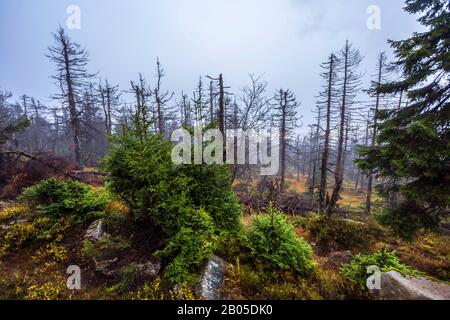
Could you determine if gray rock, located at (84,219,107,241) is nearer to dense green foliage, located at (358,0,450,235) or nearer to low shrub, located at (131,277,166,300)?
low shrub, located at (131,277,166,300)

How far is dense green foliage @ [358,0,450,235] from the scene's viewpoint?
5.56m

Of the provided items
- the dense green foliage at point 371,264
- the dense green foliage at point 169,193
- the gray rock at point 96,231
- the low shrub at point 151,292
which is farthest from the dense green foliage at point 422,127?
the gray rock at point 96,231

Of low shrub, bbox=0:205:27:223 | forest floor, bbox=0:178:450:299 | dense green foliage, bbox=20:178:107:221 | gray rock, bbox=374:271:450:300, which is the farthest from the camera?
low shrub, bbox=0:205:27:223

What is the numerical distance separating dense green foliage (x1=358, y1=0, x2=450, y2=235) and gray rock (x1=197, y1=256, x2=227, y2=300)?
5669 mm

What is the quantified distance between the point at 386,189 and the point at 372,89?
3.66m

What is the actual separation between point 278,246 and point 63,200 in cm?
721

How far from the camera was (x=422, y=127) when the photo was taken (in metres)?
5.43

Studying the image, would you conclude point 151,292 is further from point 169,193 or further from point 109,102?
point 109,102

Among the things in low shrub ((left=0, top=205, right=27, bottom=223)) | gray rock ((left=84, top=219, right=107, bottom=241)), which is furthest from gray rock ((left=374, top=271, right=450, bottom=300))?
low shrub ((left=0, top=205, right=27, bottom=223))

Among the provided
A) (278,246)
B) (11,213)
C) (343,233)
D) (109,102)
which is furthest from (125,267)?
(109,102)
